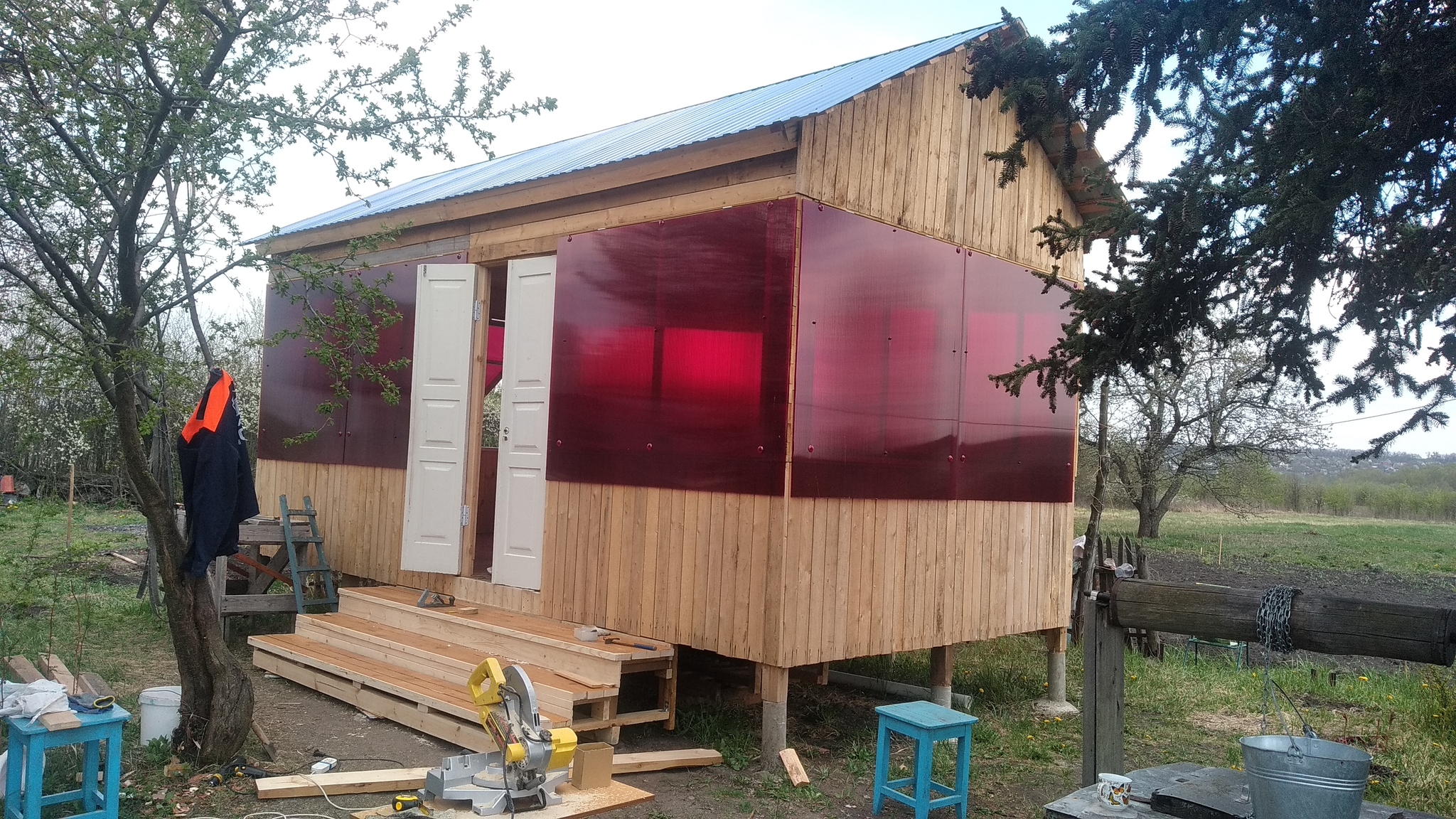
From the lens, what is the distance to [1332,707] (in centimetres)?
777

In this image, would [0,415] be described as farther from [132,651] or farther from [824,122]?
[824,122]

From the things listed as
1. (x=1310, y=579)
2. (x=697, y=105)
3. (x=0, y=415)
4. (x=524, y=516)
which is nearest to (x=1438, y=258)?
(x=524, y=516)

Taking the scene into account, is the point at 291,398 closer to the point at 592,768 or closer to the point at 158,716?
the point at 158,716

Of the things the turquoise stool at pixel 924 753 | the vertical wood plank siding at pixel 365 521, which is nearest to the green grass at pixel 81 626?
the vertical wood plank siding at pixel 365 521

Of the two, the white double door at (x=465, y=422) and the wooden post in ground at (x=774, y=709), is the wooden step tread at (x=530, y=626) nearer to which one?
the white double door at (x=465, y=422)

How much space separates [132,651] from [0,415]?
12957 mm

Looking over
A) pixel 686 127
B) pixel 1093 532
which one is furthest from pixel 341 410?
pixel 1093 532

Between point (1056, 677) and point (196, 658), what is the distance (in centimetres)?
598

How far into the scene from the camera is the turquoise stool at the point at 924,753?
5215mm

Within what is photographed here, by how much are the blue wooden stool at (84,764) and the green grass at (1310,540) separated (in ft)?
60.2

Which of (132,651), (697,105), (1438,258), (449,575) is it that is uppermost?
(697,105)

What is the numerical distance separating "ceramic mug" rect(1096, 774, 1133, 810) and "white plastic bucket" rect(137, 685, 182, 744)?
14.6 ft

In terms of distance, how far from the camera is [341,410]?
8938 mm

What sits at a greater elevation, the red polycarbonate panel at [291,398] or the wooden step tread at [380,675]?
the red polycarbonate panel at [291,398]
